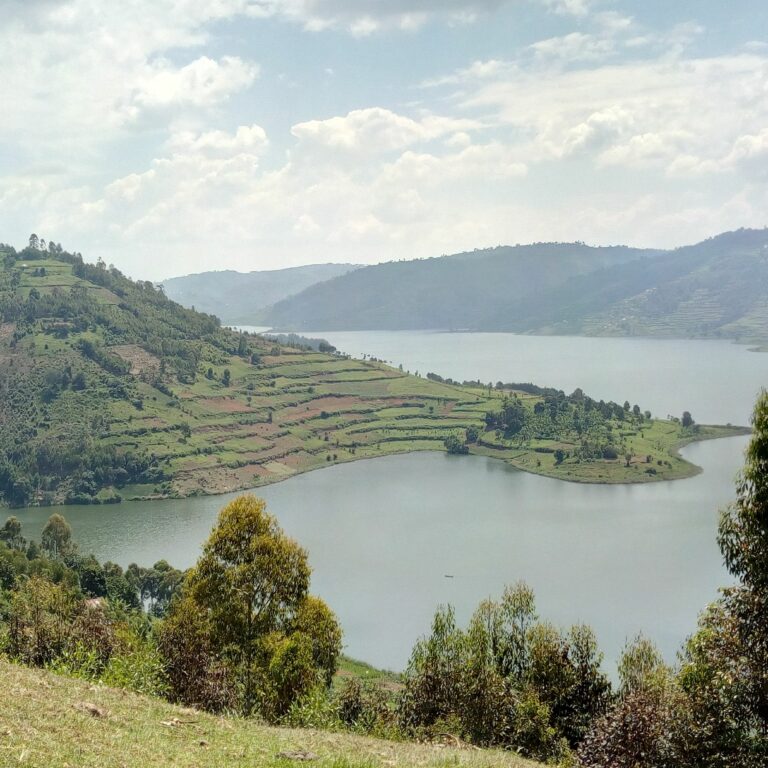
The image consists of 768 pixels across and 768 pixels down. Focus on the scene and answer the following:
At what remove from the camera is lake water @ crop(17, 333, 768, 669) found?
64562mm

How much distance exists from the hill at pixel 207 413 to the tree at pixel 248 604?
96294 mm

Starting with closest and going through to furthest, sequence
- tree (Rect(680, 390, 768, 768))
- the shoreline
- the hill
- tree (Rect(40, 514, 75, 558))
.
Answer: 1. tree (Rect(680, 390, 768, 768))
2. tree (Rect(40, 514, 75, 558))
3. the shoreline
4. the hill

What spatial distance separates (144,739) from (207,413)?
132244 millimetres

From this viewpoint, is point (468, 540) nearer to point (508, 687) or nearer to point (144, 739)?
point (508, 687)

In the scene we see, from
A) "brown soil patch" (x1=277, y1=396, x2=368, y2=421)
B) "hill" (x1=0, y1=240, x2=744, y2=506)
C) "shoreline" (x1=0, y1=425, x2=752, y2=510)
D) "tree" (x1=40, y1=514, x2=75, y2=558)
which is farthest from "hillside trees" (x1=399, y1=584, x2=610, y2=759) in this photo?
"brown soil patch" (x1=277, y1=396, x2=368, y2=421)

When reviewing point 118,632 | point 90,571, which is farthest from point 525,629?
point 90,571

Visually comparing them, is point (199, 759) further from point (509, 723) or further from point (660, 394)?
point (660, 394)

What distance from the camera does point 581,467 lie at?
127m

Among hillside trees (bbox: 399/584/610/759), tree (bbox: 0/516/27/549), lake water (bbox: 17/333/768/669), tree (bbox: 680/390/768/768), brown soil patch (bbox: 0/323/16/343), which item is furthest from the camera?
brown soil patch (bbox: 0/323/16/343)

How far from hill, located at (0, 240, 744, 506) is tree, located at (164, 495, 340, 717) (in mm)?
96294

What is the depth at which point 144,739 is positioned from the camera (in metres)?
12.8

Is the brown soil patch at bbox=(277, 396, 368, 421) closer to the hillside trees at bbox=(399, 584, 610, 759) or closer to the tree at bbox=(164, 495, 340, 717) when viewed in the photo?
the hillside trees at bbox=(399, 584, 610, 759)

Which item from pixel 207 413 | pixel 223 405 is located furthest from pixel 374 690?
pixel 223 405

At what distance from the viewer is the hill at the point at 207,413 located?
Answer: 122 metres
